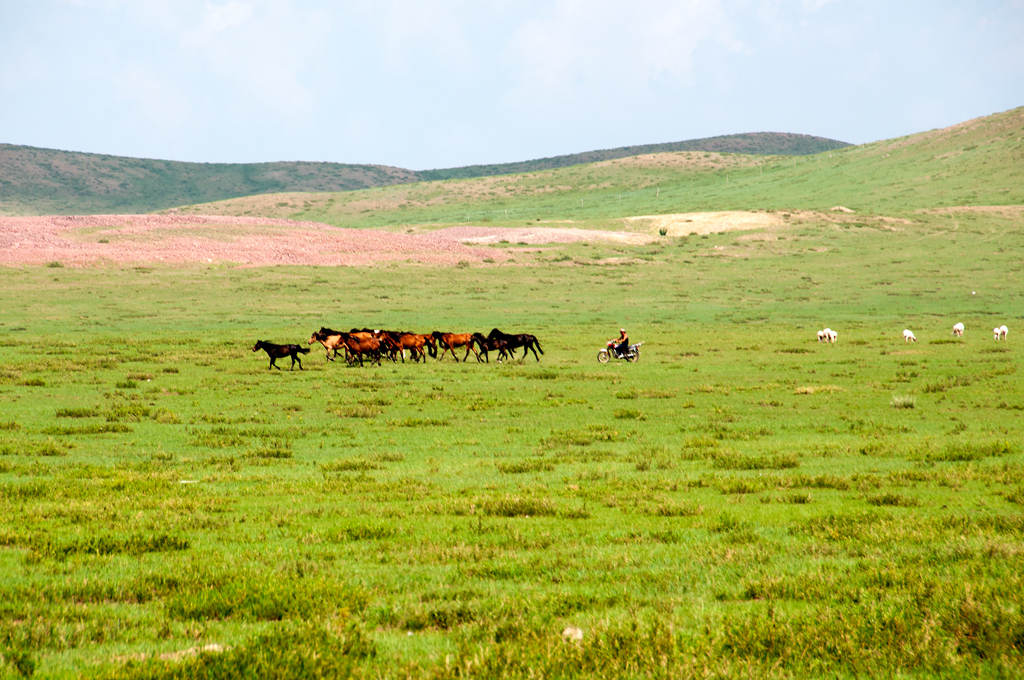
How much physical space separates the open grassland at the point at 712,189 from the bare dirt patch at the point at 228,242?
859 inches

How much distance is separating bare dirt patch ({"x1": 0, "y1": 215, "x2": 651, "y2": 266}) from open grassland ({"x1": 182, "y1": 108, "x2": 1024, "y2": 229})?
21830 mm

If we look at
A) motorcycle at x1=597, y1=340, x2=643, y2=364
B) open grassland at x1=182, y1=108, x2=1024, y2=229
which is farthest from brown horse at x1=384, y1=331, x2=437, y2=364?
open grassland at x1=182, y1=108, x2=1024, y2=229

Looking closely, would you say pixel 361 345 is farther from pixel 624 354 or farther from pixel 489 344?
pixel 624 354

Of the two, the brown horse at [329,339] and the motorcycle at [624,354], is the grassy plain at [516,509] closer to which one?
the motorcycle at [624,354]

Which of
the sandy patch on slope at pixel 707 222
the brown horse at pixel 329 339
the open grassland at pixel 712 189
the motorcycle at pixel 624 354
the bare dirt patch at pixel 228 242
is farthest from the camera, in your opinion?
the open grassland at pixel 712 189

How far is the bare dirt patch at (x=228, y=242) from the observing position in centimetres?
6372

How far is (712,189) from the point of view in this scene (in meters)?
139

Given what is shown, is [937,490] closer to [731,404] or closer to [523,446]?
[523,446]

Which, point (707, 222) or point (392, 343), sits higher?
point (707, 222)

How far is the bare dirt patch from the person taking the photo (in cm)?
6372

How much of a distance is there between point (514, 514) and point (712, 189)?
447ft

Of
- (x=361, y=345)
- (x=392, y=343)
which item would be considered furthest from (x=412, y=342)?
(x=361, y=345)

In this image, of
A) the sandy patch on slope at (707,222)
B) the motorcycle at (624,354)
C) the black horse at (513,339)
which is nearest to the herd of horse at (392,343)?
the black horse at (513,339)

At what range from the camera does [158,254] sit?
213 feet
